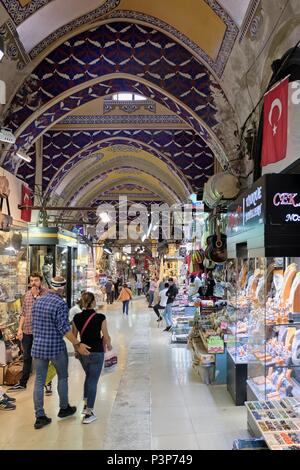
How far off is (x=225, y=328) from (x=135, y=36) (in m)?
4.48

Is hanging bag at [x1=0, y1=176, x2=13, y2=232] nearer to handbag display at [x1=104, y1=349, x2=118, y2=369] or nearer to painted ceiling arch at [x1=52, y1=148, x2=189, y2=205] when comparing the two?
handbag display at [x1=104, y1=349, x2=118, y2=369]

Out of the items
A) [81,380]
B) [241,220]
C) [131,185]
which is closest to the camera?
[241,220]

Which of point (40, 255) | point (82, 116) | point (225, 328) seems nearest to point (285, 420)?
point (225, 328)

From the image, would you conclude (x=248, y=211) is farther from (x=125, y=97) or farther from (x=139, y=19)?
(x=125, y=97)

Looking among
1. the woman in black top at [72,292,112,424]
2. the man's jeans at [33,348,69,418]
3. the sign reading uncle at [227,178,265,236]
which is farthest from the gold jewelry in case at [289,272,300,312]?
the man's jeans at [33,348,69,418]

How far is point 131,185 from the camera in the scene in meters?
19.3

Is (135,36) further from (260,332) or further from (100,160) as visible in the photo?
(100,160)

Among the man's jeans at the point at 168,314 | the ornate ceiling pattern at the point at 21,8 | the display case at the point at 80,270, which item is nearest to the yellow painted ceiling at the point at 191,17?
the ornate ceiling pattern at the point at 21,8

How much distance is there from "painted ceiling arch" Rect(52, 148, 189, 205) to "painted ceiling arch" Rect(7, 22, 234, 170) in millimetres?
6251

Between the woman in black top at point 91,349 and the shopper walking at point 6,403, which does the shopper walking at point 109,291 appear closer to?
the shopper walking at point 6,403

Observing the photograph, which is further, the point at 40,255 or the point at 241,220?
A: the point at 40,255

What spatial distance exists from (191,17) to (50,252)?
5.29m

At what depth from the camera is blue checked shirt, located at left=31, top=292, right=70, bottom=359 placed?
4199mm

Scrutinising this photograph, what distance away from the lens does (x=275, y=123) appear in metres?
3.81
